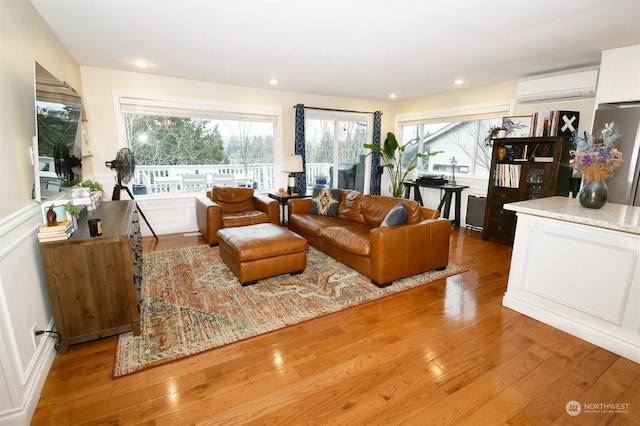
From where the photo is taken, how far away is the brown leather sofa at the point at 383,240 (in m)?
2.96

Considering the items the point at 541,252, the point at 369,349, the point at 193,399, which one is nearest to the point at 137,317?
the point at 193,399

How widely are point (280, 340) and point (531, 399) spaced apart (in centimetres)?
156

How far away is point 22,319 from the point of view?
5.57 ft

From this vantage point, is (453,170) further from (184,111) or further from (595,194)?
(184,111)

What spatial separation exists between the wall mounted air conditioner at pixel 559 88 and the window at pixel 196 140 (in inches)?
150

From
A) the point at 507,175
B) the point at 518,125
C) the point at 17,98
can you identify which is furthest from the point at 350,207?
the point at 17,98

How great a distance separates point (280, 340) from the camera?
2.20 m

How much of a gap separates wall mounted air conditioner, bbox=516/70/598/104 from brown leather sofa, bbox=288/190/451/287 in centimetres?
241

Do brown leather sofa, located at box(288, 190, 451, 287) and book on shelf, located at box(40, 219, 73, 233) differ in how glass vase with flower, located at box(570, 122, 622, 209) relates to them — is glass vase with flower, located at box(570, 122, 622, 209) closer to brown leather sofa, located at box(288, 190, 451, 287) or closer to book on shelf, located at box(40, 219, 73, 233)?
brown leather sofa, located at box(288, 190, 451, 287)

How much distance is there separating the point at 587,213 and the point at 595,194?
25 centimetres

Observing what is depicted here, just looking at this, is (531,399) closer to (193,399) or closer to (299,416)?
(299,416)

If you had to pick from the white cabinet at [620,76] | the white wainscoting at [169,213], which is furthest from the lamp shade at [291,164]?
the white cabinet at [620,76]

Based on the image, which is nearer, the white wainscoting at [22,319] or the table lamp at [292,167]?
the white wainscoting at [22,319]

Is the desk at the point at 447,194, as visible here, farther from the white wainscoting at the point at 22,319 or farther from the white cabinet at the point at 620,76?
the white wainscoting at the point at 22,319
